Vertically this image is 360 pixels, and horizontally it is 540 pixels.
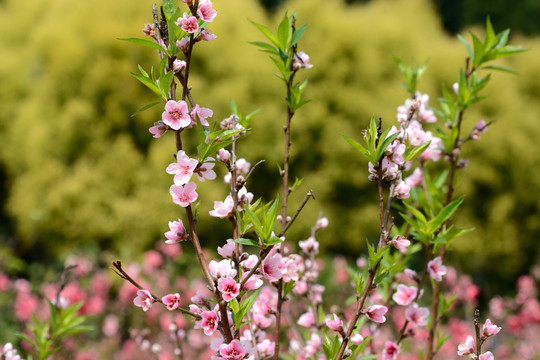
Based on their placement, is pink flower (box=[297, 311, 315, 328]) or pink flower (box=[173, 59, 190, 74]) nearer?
pink flower (box=[173, 59, 190, 74])

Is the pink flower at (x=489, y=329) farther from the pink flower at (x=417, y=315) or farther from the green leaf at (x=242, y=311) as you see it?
the green leaf at (x=242, y=311)

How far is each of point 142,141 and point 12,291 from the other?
11.8 ft

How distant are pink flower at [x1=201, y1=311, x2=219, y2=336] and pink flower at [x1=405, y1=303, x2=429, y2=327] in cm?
55

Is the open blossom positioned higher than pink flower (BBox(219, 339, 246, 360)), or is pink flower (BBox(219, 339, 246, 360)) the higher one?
the open blossom

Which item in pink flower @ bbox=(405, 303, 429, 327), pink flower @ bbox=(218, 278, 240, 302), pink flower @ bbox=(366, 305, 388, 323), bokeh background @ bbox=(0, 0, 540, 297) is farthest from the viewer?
bokeh background @ bbox=(0, 0, 540, 297)

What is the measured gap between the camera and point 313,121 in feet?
28.8

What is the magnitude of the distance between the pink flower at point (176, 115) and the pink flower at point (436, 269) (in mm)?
678

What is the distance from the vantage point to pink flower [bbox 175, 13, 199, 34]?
899mm

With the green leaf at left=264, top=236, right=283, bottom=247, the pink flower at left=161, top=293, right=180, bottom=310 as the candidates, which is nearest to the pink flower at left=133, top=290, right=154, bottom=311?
the pink flower at left=161, top=293, right=180, bottom=310

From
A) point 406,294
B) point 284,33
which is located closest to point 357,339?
point 406,294

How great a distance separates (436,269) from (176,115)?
729 mm

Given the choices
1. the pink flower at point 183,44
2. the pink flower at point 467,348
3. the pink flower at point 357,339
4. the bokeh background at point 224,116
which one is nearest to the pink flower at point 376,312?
the pink flower at point 357,339

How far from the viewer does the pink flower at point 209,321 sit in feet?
2.93

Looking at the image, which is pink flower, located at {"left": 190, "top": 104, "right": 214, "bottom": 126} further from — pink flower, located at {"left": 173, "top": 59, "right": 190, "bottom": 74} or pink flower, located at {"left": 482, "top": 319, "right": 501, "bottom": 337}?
pink flower, located at {"left": 482, "top": 319, "right": 501, "bottom": 337}
